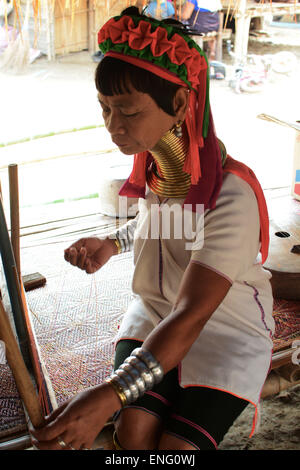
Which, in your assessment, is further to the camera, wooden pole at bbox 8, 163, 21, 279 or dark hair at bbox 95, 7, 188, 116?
wooden pole at bbox 8, 163, 21, 279

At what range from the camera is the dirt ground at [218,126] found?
2.21 m

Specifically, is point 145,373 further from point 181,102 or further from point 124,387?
point 181,102

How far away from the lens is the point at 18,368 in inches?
44.6

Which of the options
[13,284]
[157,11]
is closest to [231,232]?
[13,284]

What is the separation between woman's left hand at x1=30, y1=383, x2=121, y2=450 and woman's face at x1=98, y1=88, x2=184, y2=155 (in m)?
0.63

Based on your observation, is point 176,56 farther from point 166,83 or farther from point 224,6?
point 224,6

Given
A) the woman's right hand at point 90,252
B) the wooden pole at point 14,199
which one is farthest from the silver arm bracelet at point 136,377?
the wooden pole at point 14,199

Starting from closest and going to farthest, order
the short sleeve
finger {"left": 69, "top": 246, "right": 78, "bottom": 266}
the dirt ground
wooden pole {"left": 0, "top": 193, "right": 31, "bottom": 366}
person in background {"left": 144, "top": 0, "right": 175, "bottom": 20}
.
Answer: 1. the short sleeve
2. finger {"left": 69, "top": 246, "right": 78, "bottom": 266}
3. wooden pole {"left": 0, "top": 193, "right": 31, "bottom": 366}
4. person in background {"left": 144, "top": 0, "right": 175, "bottom": 20}
5. the dirt ground

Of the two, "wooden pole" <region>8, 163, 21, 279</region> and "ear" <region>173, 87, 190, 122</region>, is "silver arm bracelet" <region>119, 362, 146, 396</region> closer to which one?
"ear" <region>173, 87, 190, 122</region>

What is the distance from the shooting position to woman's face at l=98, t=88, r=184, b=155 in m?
1.33

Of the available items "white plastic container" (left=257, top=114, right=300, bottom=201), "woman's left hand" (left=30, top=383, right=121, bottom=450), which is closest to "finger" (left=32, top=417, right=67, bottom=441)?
"woman's left hand" (left=30, top=383, right=121, bottom=450)

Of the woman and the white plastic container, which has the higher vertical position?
the woman

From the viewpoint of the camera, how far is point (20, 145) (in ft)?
17.8

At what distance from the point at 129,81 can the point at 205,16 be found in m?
8.01
